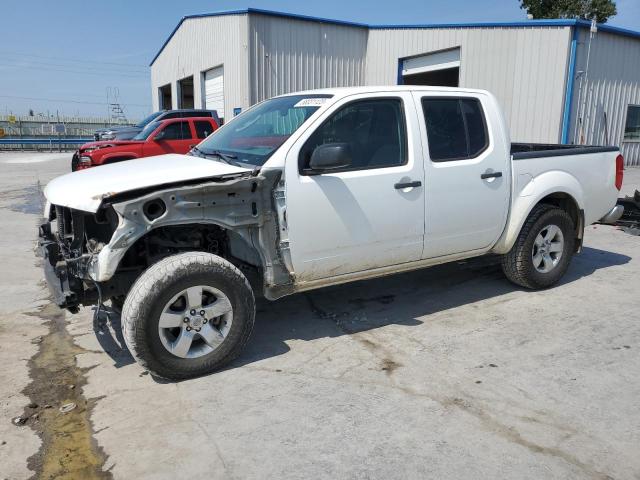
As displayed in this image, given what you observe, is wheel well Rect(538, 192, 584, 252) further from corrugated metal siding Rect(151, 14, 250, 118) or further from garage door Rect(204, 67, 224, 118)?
garage door Rect(204, 67, 224, 118)

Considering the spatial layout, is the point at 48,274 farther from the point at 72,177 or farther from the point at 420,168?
the point at 420,168

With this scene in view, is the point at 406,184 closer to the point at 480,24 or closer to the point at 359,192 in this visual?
the point at 359,192

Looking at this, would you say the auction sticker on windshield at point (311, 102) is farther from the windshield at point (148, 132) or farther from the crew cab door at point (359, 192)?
the windshield at point (148, 132)

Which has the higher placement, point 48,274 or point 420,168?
point 420,168

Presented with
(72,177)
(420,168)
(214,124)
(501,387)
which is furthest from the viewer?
(214,124)

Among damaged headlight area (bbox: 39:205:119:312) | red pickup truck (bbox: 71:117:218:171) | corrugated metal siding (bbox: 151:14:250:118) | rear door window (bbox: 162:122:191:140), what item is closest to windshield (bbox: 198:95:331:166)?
damaged headlight area (bbox: 39:205:119:312)

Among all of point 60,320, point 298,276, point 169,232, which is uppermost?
point 169,232

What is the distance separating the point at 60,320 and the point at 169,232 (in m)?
1.80

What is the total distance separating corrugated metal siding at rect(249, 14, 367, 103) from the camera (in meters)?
20.3

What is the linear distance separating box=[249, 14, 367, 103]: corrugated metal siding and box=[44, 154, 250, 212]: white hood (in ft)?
55.6

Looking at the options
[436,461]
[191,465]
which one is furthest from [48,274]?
[436,461]

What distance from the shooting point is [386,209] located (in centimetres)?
425

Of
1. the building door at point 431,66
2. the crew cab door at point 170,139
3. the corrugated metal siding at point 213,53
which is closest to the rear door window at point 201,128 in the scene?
the crew cab door at point 170,139

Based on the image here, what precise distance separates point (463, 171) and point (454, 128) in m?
0.40
